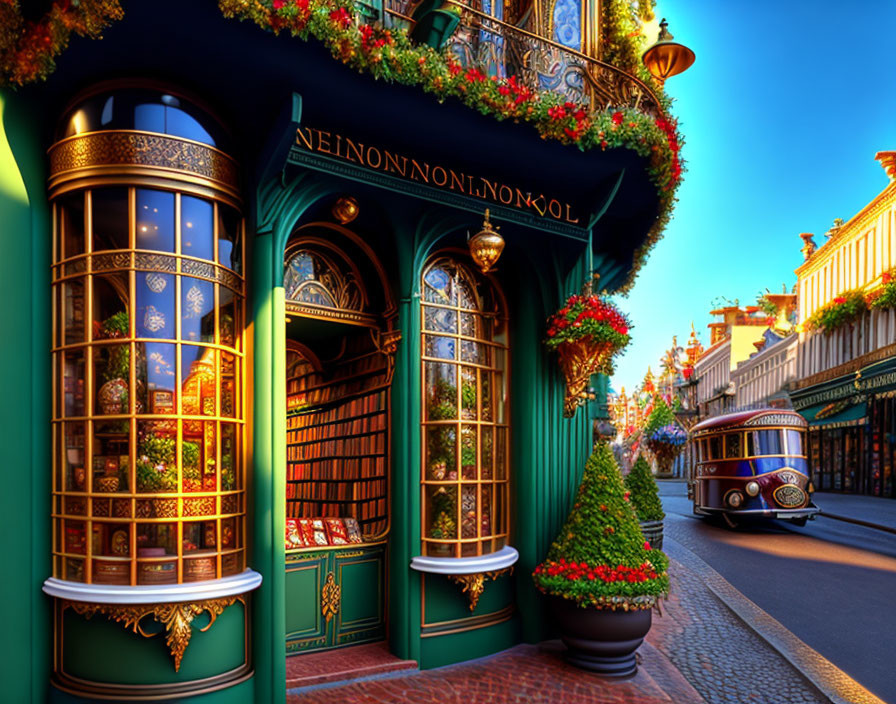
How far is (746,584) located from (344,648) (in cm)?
799

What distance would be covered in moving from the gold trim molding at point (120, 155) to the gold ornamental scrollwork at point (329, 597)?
389cm

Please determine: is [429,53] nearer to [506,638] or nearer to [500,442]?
[500,442]

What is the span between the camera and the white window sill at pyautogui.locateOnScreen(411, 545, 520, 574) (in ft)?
22.4

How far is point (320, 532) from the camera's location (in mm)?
7125

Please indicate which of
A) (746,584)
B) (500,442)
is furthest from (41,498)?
(746,584)

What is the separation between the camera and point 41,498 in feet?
A: 17.3

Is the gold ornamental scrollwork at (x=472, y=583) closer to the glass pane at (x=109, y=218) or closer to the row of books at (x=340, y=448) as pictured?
the row of books at (x=340, y=448)

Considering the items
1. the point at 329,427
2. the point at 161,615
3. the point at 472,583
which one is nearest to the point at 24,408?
the point at 161,615

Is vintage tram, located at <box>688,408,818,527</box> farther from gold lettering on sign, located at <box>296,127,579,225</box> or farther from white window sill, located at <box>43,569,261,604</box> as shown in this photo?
white window sill, located at <box>43,569,261,604</box>

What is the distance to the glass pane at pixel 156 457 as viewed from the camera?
521cm

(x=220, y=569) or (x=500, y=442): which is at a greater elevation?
(x=500, y=442)

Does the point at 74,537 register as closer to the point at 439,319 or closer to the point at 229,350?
the point at 229,350

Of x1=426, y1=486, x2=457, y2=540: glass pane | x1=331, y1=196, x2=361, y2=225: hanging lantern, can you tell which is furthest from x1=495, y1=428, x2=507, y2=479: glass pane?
x1=331, y1=196, x2=361, y2=225: hanging lantern

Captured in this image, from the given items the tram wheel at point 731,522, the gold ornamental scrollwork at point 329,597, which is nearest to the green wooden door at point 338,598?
the gold ornamental scrollwork at point 329,597
